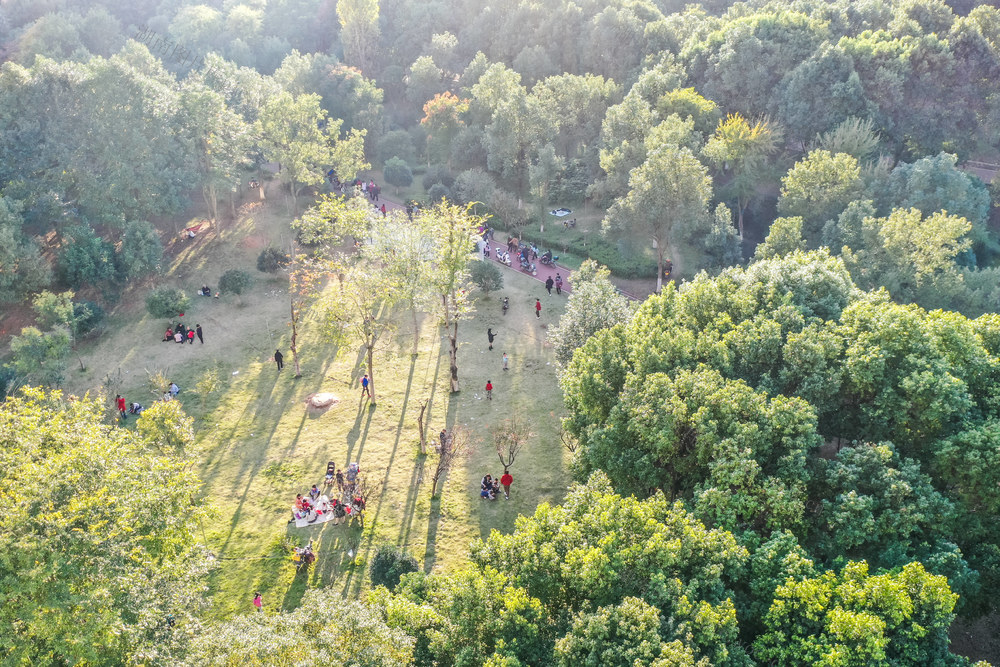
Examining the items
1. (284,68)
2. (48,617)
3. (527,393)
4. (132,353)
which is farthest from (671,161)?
(284,68)

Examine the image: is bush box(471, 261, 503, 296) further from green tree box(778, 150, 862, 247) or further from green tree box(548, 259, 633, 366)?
green tree box(778, 150, 862, 247)

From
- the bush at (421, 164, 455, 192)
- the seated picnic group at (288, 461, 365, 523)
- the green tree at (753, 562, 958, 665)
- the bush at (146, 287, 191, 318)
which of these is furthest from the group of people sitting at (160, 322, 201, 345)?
the green tree at (753, 562, 958, 665)

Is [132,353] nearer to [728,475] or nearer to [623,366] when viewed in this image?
[623,366]

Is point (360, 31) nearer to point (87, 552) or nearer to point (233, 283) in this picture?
point (233, 283)

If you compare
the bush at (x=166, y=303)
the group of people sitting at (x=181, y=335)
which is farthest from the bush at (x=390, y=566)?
the bush at (x=166, y=303)

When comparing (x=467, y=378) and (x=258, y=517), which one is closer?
(x=258, y=517)

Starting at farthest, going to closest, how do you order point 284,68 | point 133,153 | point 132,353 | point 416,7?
point 416,7 < point 284,68 < point 133,153 < point 132,353
